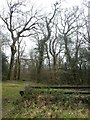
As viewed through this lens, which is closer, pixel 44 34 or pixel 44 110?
pixel 44 110

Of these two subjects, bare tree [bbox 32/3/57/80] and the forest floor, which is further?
bare tree [bbox 32/3/57/80]

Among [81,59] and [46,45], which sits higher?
[46,45]

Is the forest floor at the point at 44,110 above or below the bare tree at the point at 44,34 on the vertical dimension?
below

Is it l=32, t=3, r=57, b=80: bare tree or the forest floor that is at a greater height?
l=32, t=3, r=57, b=80: bare tree

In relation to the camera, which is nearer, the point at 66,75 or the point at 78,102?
the point at 78,102

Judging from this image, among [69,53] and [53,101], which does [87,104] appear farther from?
[69,53]

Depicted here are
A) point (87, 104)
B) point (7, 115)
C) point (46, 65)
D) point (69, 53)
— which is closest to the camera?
point (7, 115)

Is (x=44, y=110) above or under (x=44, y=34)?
under

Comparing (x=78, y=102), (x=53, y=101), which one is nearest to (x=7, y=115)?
(x=53, y=101)

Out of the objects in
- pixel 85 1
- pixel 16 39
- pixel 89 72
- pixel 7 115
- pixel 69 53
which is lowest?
pixel 7 115

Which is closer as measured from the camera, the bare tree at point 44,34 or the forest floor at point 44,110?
the forest floor at point 44,110

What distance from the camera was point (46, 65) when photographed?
18.6 meters

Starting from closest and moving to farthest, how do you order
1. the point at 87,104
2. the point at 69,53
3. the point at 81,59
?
the point at 87,104 < the point at 81,59 < the point at 69,53

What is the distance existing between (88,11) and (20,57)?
30.2 ft
